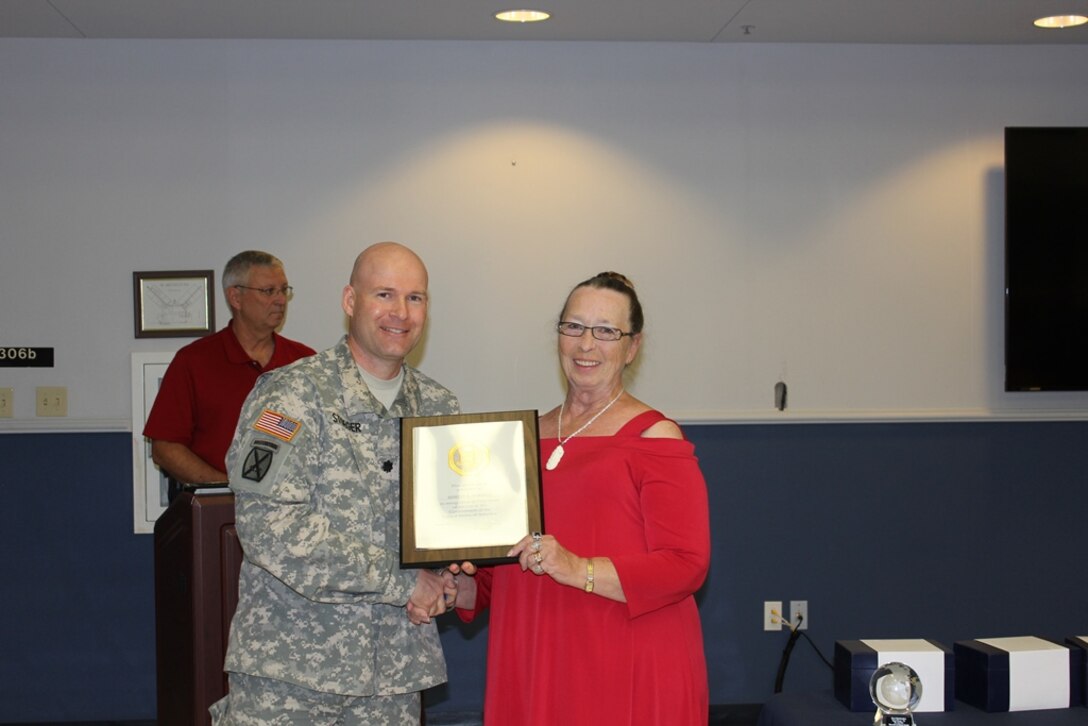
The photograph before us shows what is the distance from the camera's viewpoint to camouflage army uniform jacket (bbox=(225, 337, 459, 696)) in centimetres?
219

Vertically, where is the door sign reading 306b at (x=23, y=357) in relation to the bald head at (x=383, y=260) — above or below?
below

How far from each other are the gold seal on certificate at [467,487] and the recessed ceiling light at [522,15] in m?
2.40

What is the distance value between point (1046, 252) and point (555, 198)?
2.09 metres

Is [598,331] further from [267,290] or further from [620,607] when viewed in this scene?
[267,290]

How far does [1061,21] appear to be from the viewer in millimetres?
4406

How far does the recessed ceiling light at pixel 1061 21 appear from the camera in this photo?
4.35 metres

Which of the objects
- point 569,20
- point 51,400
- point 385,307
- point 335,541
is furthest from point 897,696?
point 51,400

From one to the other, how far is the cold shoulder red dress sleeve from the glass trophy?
1.33ft

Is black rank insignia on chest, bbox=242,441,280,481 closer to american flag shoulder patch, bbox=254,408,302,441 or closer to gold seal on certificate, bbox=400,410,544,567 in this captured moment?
american flag shoulder patch, bbox=254,408,302,441

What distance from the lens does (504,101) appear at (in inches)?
182

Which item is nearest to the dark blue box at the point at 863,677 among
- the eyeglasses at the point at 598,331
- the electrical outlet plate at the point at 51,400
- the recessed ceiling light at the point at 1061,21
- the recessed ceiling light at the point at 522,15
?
the eyeglasses at the point at 598,331

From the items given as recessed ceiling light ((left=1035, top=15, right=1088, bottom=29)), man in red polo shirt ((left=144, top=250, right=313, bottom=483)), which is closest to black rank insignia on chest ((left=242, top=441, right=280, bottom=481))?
man in red polo shirt ((left=144, top=250, right=313, bottom=483))

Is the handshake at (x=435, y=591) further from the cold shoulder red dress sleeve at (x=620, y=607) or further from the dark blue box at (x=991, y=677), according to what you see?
the dark blue box at (x=991, y=677)

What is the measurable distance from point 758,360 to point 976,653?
2.44 metres
